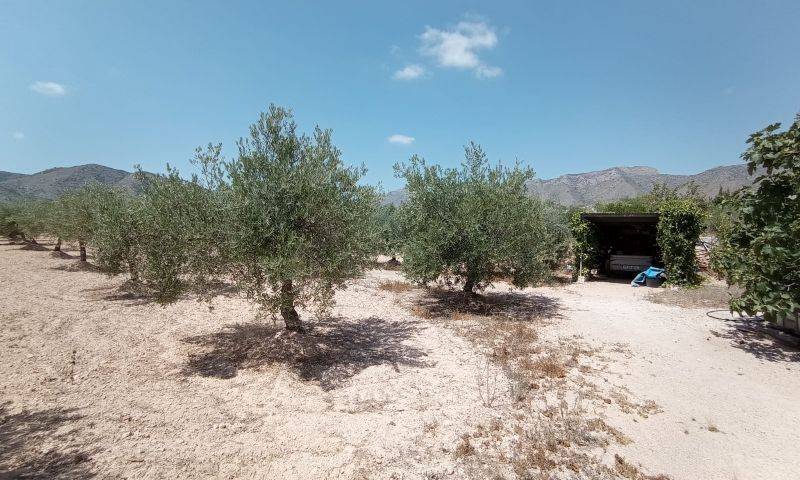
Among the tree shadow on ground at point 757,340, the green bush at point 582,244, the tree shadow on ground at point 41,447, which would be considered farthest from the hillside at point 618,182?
the tree shadow on ground at point 41,447

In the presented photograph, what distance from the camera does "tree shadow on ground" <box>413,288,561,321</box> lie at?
43.9 feet

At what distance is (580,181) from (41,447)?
13420 cm

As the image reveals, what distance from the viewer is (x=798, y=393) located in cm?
711

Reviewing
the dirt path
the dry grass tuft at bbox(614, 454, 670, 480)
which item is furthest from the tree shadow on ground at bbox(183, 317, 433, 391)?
the dirt path

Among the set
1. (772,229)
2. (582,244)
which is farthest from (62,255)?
(772,229)

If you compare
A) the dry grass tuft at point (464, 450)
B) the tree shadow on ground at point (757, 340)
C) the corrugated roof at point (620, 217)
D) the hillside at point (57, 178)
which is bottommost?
the dry grass tuft at point (464, 450)

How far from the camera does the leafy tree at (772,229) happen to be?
833cm

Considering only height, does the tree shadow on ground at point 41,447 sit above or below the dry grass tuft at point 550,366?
below

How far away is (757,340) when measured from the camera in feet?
33.0

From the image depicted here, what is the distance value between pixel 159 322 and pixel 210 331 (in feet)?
6.84

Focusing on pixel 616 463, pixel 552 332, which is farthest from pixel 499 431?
pixel 552 332

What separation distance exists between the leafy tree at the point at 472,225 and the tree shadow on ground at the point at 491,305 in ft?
3.51

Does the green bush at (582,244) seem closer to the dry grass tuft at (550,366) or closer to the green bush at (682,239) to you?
the green bush at (682,239)

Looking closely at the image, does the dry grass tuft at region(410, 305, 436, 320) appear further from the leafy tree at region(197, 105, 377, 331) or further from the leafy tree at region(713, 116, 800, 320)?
the leafy tree at region(713, 116, 800, 320)
